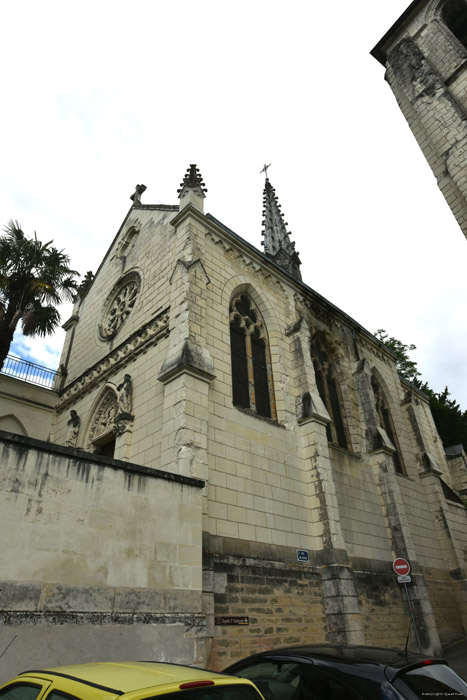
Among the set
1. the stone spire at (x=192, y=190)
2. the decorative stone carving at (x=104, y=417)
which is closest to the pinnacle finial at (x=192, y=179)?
the stone spire at (x=192, y=190)

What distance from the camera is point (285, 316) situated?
1429 cm

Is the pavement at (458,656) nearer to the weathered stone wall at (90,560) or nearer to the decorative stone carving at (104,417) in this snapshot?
the weathered stone wall at (90,560)

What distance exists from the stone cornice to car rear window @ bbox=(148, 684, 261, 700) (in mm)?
9163

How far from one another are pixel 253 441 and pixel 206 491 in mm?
2222

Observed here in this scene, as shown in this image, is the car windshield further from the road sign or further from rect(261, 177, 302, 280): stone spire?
rect(261, 177, 302, 280): stone spire

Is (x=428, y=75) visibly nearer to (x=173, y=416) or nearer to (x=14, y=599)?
(x=173, y=416)

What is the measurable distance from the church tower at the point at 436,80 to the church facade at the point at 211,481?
254 inches

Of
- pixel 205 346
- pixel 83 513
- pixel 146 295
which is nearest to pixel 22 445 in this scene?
pixel 83 513

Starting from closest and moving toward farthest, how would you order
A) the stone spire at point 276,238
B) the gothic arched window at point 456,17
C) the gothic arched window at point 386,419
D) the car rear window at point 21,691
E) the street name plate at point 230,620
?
the car rear window at point 21,691, the street name plate at point 230,620, the gothic arched window at point 386,419, the gothic arched window at point 456,17, the stone spire at point 276,238

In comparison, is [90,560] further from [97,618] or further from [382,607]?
[382,607]

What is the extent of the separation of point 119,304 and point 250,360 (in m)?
5.70

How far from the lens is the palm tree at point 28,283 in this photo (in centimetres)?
1392

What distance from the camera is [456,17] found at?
18.6 metres

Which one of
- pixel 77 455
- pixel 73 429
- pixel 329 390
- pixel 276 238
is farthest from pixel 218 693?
pixel 276 238
